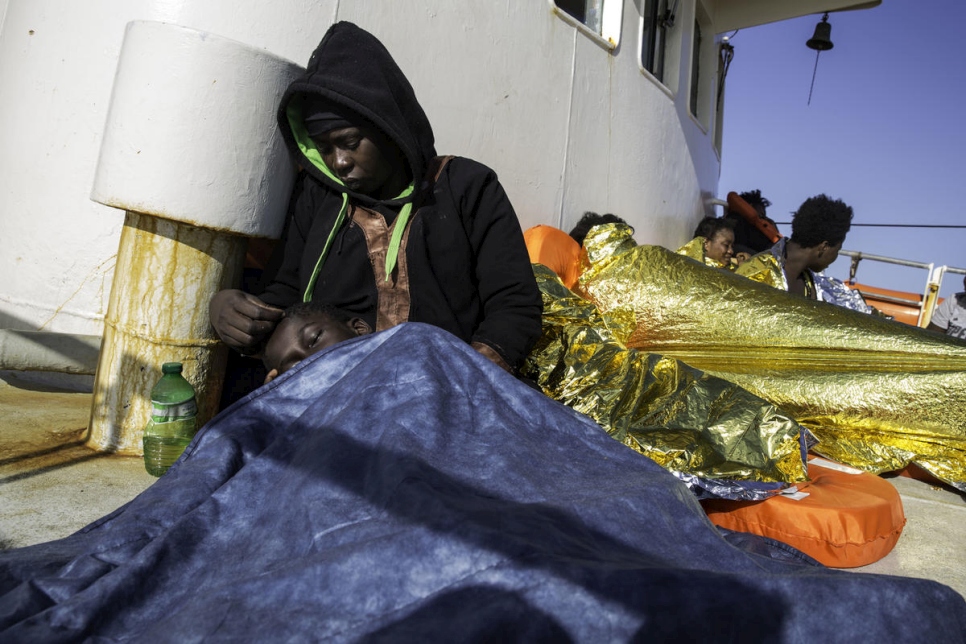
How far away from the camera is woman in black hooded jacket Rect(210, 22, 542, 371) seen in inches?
81.4

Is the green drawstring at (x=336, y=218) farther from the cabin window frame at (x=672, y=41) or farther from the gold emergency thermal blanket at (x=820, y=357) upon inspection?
the cabin window frame at (x=672, y=41)

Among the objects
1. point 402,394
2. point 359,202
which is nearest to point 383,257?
point 359,202

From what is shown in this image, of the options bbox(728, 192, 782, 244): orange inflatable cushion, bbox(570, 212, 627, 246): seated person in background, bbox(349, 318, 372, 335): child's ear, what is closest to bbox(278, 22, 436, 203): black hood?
bbox(349, 318, 372, 335): child's ear

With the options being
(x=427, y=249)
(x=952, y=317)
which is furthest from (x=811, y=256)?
(x=427, y=249)

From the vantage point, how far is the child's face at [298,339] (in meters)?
1.89

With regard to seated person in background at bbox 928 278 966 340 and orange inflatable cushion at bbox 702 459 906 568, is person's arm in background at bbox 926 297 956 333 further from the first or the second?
→ orange inflatable cushion at bbox 702 459 906 568

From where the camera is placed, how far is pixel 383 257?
220 centimetres

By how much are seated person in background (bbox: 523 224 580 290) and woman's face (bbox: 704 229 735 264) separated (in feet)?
6.95

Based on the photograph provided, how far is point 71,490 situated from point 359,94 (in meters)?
1.27

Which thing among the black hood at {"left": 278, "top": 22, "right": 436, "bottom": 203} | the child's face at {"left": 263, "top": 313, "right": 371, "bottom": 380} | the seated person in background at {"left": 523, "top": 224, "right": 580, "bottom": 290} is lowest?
the child's face at {"left": 263, "top": 313, "right": 371, "bottom": 380}

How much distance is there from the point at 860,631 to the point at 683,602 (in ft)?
0.91

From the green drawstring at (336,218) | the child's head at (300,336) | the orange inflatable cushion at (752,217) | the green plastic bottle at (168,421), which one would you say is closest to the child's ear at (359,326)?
the child's head at (300,336)

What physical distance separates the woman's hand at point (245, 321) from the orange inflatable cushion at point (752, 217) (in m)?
5.84

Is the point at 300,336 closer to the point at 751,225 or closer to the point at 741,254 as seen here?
the point at 741,254
